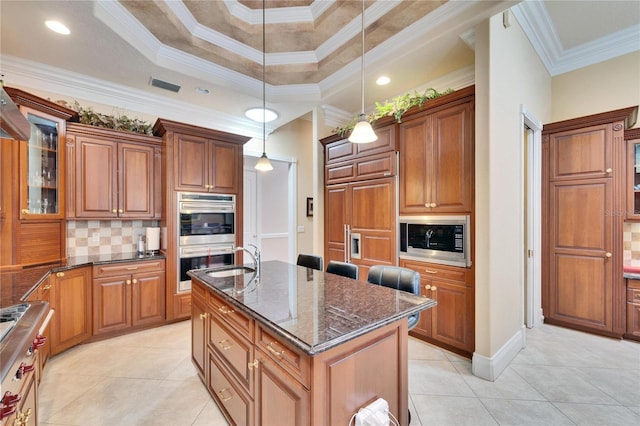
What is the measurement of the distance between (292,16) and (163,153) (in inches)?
86.4

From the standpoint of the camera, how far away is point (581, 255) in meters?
3.13

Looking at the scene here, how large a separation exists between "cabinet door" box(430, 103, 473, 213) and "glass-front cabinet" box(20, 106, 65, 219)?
3.79 metres

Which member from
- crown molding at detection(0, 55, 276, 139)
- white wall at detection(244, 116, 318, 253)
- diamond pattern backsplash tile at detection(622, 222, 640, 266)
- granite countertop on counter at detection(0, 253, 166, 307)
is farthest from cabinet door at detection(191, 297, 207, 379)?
diamond pattern backsplash tile at detection(622, 222, 640, 266)

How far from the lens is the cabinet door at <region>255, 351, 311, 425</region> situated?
1.09 m

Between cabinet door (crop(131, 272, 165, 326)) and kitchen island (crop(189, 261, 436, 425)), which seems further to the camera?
cabinet door (crop(131, 272, 165, 326))

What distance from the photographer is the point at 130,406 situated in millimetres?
1981

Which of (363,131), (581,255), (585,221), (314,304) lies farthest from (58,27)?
(581,255)

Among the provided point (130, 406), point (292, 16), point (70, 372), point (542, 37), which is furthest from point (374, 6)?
point (70, 372)

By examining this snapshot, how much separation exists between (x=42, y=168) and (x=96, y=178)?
1.45 ft

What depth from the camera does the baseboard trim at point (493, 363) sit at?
2268mm

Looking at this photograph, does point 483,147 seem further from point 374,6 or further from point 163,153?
point 163,153

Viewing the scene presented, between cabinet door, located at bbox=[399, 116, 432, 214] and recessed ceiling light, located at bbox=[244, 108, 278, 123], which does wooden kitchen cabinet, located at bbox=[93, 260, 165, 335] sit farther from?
A: cabinet door, located at bbox=[399, 116, 432, 214]

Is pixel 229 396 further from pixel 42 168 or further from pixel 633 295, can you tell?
pixel 633 295

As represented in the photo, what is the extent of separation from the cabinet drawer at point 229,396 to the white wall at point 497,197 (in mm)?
1941
